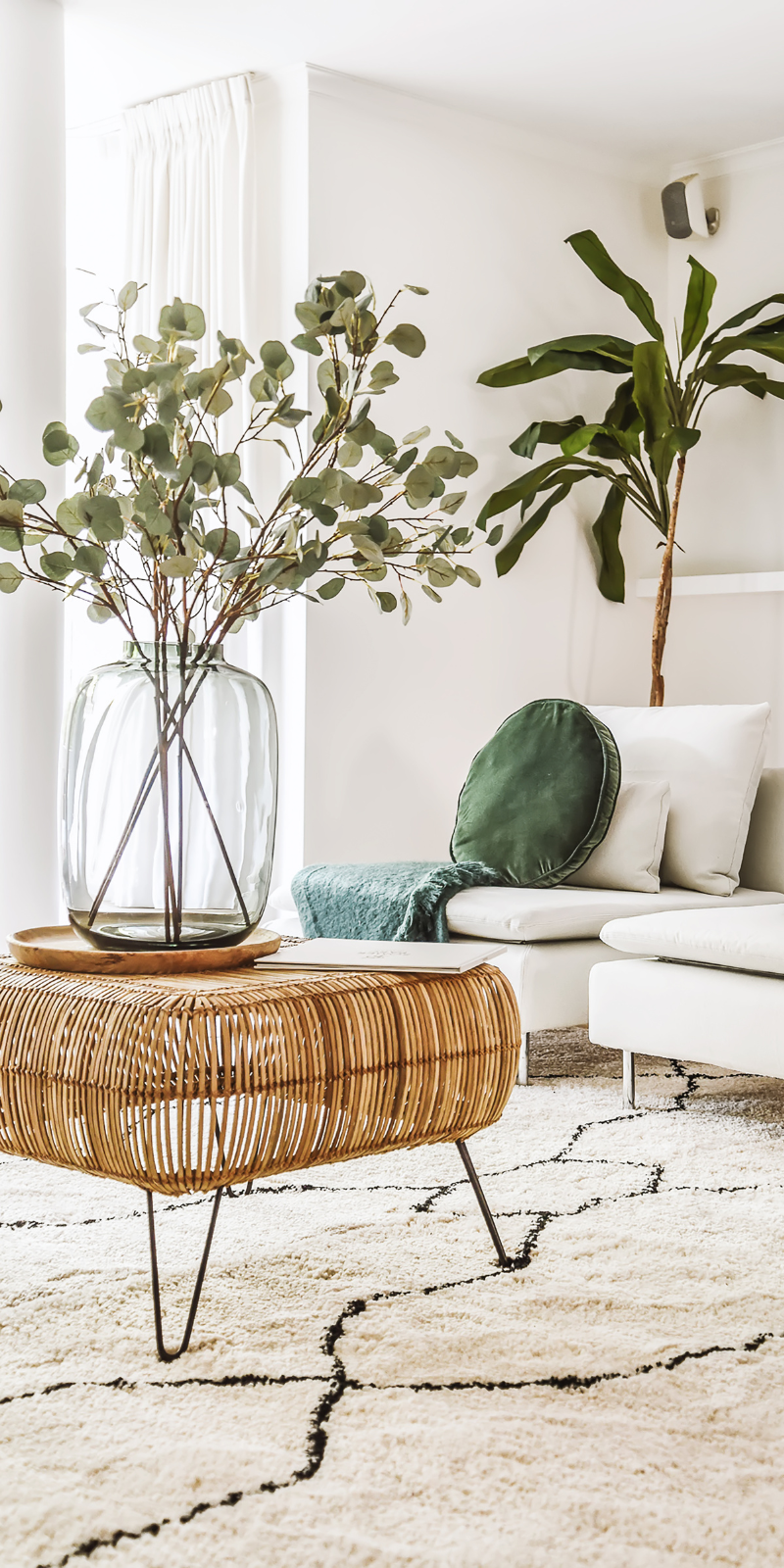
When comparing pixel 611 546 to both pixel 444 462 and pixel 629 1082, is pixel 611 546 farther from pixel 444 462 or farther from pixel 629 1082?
pixel 444 462

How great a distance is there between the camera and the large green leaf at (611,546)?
4.35 m

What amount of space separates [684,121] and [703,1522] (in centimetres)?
401

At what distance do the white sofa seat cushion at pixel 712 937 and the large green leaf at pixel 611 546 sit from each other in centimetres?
197

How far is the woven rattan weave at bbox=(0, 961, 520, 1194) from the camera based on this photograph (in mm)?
1480

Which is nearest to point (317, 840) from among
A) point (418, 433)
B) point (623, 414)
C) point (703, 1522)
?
point (623, 414)

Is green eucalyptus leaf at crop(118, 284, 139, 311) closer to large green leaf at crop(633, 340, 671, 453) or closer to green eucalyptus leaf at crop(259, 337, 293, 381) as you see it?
green eucalyptus leaf at crop(259, 337, 293, 381)

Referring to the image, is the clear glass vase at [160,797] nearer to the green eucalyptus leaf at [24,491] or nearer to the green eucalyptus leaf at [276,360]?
the green eucalyptus leaf at [24,491]

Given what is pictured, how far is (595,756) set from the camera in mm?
3195

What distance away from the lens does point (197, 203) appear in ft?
13.2

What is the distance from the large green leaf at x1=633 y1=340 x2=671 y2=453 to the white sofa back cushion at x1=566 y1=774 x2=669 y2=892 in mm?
1235

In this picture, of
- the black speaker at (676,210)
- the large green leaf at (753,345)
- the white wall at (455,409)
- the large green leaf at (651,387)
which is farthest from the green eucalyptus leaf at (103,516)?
the black speaker at (676,210)

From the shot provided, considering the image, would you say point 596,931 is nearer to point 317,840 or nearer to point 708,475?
point 317,840

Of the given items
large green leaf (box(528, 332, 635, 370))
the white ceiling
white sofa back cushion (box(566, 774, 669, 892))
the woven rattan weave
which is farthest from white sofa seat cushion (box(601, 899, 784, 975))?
the white ceiling

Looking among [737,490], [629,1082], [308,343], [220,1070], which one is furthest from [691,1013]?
[737,490]
